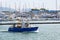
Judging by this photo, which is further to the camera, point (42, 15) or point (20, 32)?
point (42, 15)

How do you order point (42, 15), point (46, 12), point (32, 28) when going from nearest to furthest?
point (32, 28) < point (42, 15) < point (46, 12)

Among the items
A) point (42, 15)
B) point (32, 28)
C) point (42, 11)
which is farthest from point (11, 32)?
point (42, 11)

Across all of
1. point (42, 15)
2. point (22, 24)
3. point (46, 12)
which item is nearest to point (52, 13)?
point (46, 12)

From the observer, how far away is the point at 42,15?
122 meters

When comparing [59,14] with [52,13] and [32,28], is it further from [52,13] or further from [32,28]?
[32,28]

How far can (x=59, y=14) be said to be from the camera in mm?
123500

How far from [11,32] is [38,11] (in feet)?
302

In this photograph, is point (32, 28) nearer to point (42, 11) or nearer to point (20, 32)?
point (20, 32)

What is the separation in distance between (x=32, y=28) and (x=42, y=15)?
81.1 m

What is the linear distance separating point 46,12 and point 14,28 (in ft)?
296

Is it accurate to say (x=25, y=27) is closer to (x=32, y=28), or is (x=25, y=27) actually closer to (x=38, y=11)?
(x=32, y=28)

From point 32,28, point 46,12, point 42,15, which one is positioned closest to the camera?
point 32,28

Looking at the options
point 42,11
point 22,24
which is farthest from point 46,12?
point 22,24

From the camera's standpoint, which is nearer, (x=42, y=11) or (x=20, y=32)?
(x=20, y=32)
